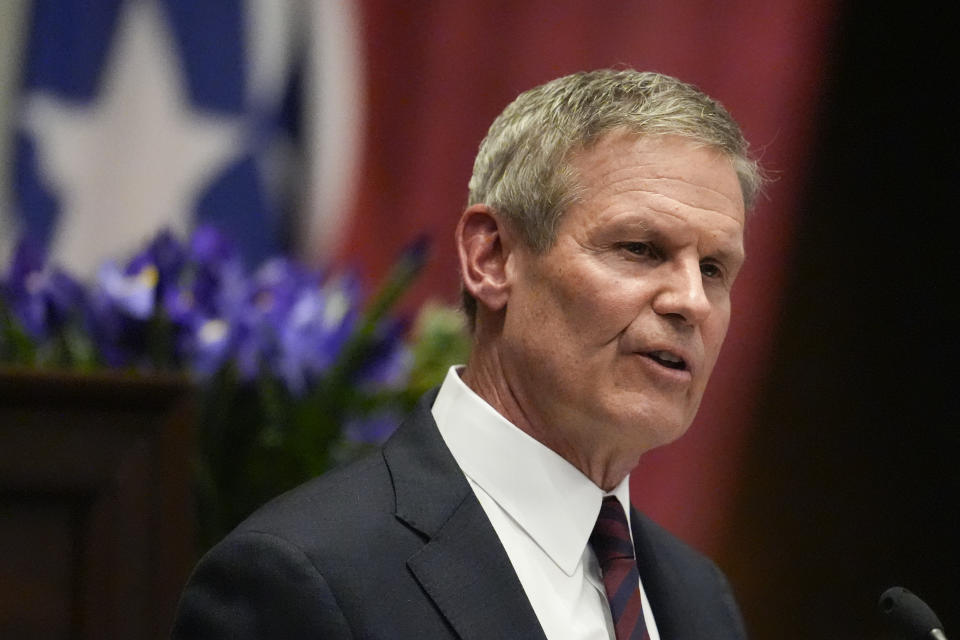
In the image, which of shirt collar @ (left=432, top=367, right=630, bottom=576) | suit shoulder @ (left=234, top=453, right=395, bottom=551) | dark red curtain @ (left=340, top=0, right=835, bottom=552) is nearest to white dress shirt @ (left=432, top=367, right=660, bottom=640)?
shirt collar @ (left=432, top=367, right=630, bottom=576)

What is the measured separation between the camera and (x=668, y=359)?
1.90 meters

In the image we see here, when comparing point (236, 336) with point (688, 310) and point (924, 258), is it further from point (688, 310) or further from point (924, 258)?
point (924, 258)

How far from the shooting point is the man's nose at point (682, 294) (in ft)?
6.08

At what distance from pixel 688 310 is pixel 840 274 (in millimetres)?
2827

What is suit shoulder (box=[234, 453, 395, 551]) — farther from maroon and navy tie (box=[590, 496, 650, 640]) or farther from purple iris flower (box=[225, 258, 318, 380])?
purple iris flower (box=[225, 258, 318, 380])

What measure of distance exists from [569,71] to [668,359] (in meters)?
2.26

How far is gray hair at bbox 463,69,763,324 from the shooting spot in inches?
75.8

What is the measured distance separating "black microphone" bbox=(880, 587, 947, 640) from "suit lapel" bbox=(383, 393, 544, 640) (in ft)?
1.53

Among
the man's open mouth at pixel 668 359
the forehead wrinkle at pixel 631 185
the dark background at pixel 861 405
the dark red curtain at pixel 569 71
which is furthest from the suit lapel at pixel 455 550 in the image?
the dark background at pixel 861 405

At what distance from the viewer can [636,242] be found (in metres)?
1.88

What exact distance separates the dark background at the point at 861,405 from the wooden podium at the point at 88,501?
3.28 meters

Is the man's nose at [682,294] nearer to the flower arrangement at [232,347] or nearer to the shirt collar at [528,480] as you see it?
the shirt collar at [528,480]

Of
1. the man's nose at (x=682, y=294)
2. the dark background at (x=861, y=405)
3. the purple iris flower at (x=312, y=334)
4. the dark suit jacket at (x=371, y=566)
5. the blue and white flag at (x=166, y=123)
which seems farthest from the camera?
the dark background at (x=861, y=405)

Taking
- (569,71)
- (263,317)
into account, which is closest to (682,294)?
(263,317)
